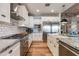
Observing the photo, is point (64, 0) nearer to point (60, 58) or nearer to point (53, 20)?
point (60, 58)

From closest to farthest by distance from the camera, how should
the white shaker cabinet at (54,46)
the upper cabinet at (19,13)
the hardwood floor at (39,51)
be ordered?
the white shaker cabinet at (54,46), the upper cabinet at (19,13), the hardwood floor at (39,51)

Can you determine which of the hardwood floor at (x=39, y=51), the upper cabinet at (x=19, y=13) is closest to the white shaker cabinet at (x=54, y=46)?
the hardwood floor at (x=39, y=51)

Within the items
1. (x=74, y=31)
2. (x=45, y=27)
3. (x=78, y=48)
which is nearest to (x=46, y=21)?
(x=45, y=27)

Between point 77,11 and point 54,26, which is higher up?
point 77,11

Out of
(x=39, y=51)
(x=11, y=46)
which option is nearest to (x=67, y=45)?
(x=11, y=46)

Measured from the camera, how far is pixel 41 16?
25.0ft

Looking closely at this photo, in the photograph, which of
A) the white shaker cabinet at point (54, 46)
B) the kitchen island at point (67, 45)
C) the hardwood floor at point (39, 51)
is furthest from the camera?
the hardwood floor at point (39, 51)

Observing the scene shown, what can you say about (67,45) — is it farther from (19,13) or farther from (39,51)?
(39,51)

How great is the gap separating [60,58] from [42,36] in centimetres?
662

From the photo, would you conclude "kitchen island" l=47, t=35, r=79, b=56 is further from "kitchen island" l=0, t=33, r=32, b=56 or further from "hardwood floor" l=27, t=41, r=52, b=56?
"hardwood floor" l=27, t=41, r=52, b=56

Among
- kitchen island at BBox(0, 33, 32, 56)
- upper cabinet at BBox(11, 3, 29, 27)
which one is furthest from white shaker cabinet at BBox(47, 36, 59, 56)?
upper cabinet at BBox(11, 3, 29, 27)

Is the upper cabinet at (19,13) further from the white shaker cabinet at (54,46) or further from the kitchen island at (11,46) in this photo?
the white shaker cabinet at (54,46)

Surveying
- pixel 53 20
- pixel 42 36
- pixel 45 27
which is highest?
pixel 53 20

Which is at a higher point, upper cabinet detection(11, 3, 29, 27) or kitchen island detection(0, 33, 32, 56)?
upper cabinet detection(11, 3, 29, 27)
